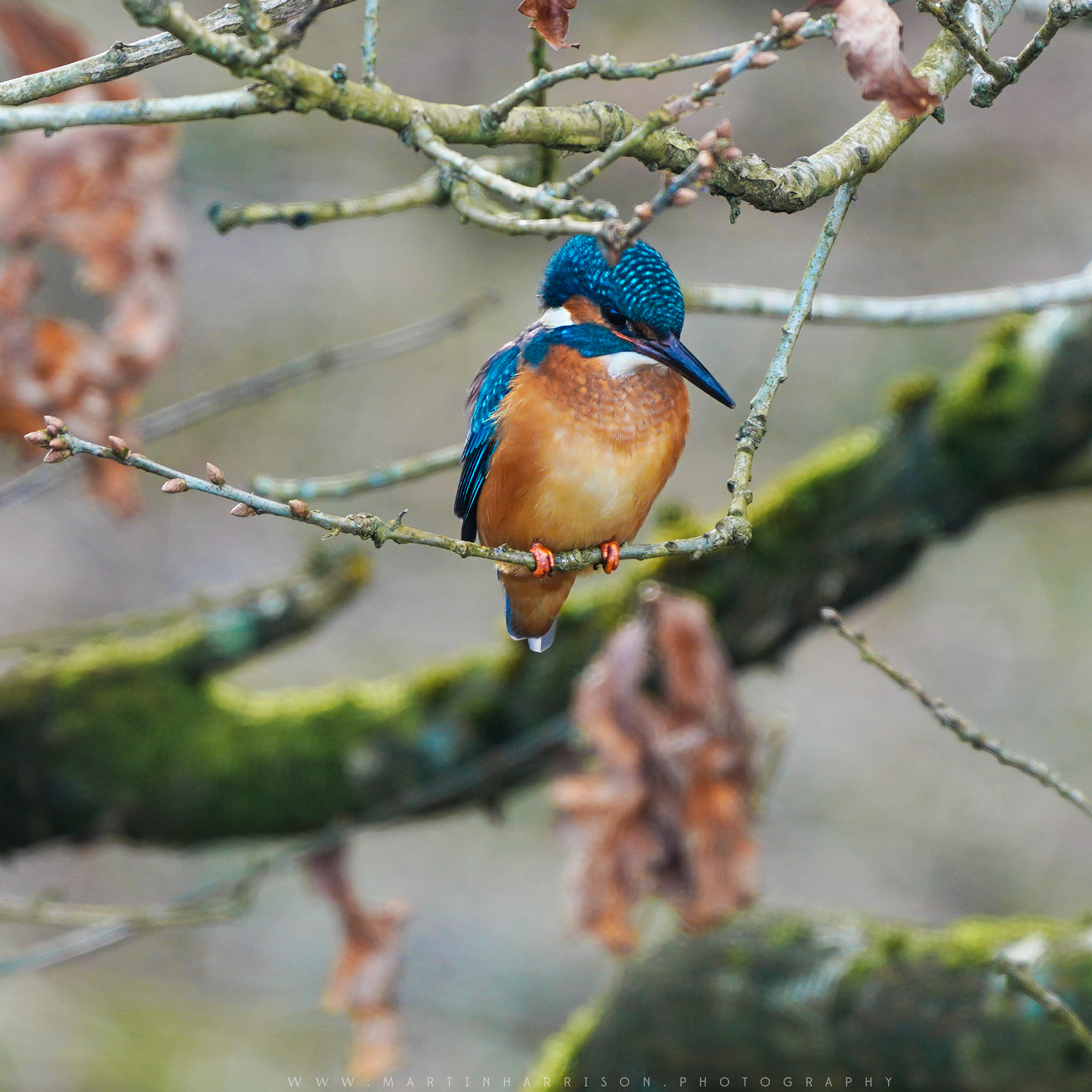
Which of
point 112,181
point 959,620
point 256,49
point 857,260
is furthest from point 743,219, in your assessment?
point 256,49

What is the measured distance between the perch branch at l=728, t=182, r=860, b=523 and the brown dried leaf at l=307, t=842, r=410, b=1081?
2.38 m

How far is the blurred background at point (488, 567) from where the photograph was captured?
737 cm

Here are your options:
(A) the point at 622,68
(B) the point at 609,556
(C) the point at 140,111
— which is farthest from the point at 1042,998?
(C) the point at 140,111

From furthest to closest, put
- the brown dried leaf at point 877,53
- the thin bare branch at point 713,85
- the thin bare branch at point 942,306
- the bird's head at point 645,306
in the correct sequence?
the thin bare branch at point 942,306 → the bird's head at point 645,306 → the brown dried leaf at point 877,53 → the thin bare branch at point 713,85

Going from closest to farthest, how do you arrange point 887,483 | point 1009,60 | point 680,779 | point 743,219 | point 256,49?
point 256,49, point 1009,60, point 680,779, point 887,483, point 743,219

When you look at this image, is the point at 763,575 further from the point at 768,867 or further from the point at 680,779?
the point at 768,867

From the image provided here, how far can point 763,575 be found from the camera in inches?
142

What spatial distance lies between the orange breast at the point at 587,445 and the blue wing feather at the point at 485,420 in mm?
51

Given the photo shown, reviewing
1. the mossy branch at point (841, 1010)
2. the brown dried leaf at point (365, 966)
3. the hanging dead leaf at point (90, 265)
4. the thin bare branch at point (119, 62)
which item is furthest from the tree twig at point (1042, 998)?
the hanging dead leaf at point (90, 265)

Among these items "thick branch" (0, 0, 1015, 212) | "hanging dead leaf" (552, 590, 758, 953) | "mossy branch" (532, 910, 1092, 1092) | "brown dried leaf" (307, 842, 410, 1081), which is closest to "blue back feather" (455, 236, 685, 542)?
"thick branch" (0, 0, 1015, 212)

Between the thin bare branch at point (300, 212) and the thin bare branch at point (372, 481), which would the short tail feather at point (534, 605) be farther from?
the thin bare branch at point (300, 212)

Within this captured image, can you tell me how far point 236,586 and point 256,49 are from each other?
6835 mm

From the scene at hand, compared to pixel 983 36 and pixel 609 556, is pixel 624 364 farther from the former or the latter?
pixel 983 36

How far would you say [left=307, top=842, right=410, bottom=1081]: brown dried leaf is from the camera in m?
3.57
